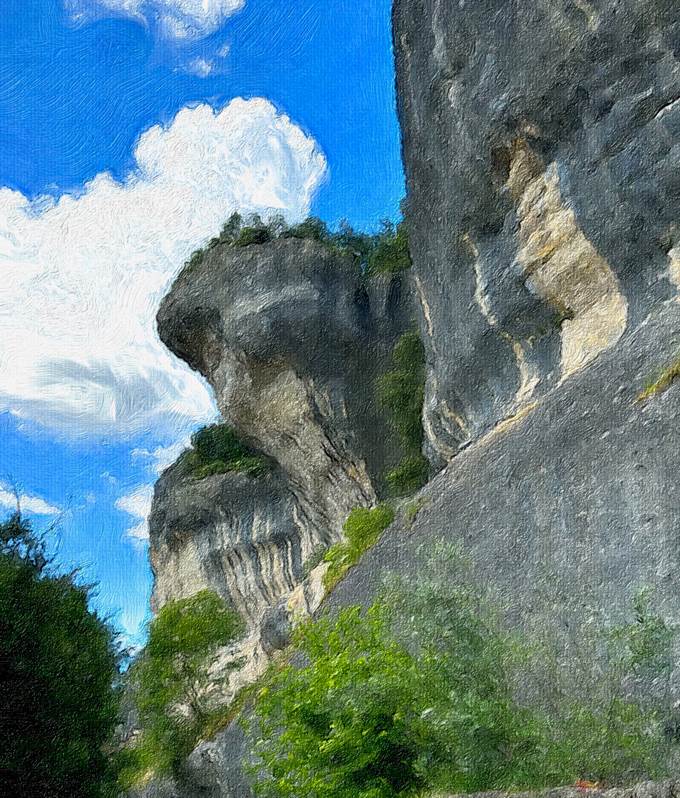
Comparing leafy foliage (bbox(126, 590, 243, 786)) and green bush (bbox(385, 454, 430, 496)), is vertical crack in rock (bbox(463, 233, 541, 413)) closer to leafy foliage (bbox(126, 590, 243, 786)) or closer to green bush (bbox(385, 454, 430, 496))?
green bush (bbox(385, 454, 430, 496))

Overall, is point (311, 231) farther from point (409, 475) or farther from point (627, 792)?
point (627, 792)

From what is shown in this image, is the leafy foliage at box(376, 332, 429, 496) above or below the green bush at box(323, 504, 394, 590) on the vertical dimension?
above

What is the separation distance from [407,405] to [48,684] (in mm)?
12564

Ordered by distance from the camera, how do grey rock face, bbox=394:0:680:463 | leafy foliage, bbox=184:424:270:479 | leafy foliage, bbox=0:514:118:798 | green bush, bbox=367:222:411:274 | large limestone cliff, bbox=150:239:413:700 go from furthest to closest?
leafy foliage, bbox=184:424:270:479, green bush, bbox=367:222:411:274, large limestone cliff, bbox=150:239:413:700, leafy foliage, bbox=0:514:118:798, grey rock face, bbox=394:0:680:463

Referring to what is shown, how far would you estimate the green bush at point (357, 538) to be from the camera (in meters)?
17.0

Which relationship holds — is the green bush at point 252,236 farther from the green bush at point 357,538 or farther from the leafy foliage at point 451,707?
the leafy foliage at point 451,707

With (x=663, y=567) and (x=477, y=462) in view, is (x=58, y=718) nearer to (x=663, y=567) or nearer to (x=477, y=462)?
(x=477, y=462)

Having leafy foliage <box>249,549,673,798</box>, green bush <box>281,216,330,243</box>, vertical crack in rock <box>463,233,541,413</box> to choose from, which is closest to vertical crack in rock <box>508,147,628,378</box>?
vertical crack in rock <box>463,233,541,413</box>

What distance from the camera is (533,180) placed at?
14070 mm

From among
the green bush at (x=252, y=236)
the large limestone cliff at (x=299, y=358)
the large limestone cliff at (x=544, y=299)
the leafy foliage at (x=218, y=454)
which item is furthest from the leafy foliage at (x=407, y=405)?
the leafy foliage at (x=218, y=454)

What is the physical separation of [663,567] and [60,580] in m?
11.2

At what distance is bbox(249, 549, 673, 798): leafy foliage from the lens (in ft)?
22.6

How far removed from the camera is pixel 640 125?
12.0 meters

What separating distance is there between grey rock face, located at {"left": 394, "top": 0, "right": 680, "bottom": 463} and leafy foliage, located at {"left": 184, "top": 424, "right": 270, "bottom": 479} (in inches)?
573
